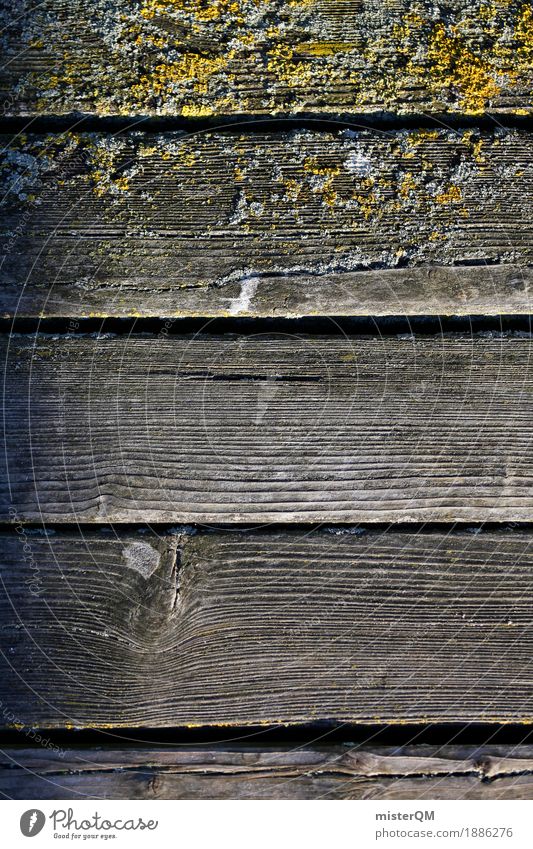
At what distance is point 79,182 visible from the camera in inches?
49.9

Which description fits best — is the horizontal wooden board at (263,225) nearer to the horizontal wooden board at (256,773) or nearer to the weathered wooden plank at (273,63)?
the weathered wooden plank at (273,63)

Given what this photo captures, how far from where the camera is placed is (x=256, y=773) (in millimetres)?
1269

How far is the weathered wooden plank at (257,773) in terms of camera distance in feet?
4.16

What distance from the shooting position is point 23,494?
1.26 meters

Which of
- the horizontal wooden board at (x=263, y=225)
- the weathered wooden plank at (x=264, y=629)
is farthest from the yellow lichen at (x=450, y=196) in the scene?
the weathered wooden plank at (x=264, y=629)

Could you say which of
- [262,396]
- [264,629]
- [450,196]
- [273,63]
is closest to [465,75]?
[450,196]

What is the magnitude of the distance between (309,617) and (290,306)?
2.34 ft

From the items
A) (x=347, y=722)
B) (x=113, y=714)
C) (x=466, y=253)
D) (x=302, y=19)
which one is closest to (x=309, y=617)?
(x=347, y=722)

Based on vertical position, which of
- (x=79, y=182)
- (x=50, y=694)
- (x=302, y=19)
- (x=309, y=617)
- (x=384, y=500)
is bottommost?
(x=50, y=694)

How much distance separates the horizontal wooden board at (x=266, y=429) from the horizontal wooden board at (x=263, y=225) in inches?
3.9

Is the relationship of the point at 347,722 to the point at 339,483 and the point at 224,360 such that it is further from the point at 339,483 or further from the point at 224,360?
the point at 224,360

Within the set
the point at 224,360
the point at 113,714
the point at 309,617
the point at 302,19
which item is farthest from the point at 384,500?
the point at 302,19

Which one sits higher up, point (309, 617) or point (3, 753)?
point (309, 617)

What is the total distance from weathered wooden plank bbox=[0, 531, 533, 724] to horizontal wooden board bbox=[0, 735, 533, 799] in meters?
0.07
